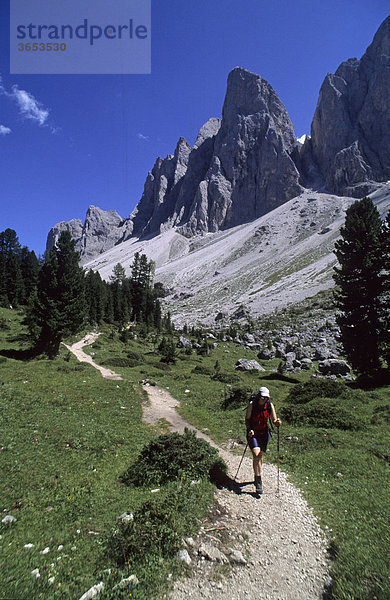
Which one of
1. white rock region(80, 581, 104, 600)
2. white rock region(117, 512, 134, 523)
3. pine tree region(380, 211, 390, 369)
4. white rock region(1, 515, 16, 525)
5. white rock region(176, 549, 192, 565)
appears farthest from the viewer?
pine tree region(380, 211, 390, 369)

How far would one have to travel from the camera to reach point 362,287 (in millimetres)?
26172

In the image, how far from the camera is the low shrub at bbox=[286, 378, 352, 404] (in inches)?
684

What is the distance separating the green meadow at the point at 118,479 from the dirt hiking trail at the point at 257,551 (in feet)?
0.99

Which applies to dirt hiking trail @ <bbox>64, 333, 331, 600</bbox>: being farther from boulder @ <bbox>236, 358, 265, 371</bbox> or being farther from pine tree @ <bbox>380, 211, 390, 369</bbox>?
boulder @ <bbox>236, 358, 265, 371</bbox>

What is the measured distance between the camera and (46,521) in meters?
5.87

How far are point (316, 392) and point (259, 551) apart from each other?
46.4ft

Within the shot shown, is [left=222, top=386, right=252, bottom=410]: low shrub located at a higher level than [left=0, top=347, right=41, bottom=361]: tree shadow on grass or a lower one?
lower

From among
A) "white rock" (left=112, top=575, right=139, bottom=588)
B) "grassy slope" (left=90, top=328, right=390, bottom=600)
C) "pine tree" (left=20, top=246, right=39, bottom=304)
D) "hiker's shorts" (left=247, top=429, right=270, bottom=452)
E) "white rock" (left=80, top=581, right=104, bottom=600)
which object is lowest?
"grassy slope" (left=90, top=328, right=390, bottom=600)

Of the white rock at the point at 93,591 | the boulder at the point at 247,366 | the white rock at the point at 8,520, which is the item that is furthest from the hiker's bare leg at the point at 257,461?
the boulder at the point at 247,366

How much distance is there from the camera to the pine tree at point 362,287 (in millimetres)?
25188

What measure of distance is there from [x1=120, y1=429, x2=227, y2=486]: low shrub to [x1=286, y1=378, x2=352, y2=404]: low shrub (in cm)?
1033

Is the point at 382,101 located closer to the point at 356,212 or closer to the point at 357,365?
the point at 356,212

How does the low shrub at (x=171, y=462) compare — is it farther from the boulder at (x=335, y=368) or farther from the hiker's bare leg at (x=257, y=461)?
the boulder at (x=335, y=368)

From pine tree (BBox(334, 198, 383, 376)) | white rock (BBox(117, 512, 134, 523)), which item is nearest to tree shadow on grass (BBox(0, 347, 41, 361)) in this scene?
white rock (BBox(117, 512, 134, 523))
